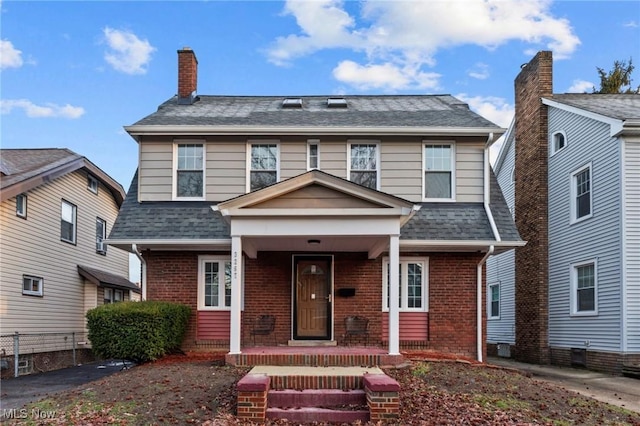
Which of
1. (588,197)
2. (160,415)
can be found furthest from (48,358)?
(588,197)

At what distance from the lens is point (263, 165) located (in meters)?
13.4

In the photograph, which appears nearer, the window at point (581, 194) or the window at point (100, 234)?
the window at point (581, 194)

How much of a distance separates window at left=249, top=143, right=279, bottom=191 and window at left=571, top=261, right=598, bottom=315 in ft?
27.7

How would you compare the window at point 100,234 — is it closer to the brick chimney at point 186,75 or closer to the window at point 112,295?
the window at point 112,295

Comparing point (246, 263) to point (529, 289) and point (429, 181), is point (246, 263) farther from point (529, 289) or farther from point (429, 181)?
point (529, 289)

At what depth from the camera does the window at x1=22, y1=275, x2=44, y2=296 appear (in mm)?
14632

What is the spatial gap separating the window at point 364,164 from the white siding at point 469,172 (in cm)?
189

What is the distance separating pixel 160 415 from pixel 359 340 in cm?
616

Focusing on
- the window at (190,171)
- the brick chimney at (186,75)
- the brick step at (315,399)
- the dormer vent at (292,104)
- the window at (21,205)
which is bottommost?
the brick step at (315,399)

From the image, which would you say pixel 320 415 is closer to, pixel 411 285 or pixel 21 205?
pixel 411 285

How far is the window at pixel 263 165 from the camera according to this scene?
13328mm

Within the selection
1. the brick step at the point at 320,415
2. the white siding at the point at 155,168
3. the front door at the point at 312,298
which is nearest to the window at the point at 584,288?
the front door at the point at 312,298

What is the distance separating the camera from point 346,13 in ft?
42.5

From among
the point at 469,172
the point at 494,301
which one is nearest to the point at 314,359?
the point at 469,172
